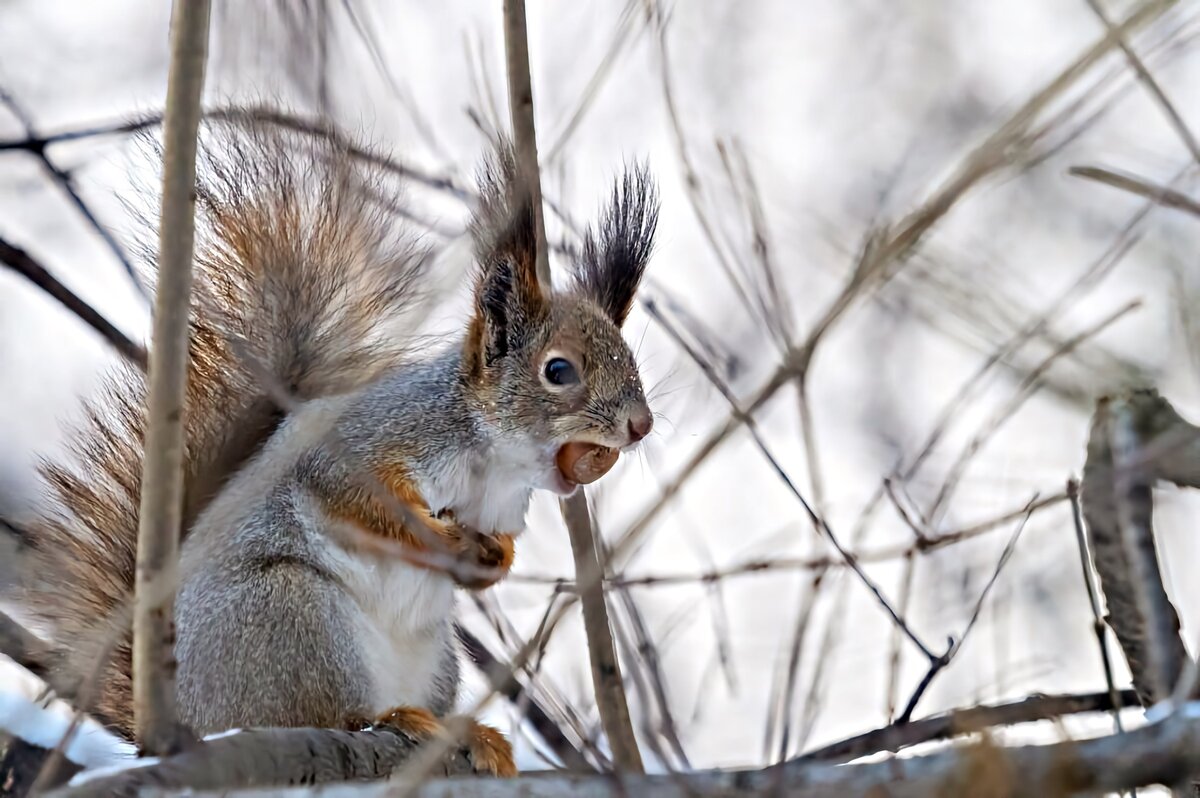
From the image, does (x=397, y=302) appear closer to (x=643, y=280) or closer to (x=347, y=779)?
(x=643, y=280)

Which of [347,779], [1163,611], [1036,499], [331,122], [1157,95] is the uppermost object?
[331,122]

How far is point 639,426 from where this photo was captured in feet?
7.29

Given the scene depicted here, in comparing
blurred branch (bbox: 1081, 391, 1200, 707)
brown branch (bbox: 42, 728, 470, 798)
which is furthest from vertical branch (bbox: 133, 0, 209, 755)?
blurred branch (bbox: 1081, 391, 1200, 707)

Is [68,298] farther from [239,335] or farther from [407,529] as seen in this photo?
[407,529]

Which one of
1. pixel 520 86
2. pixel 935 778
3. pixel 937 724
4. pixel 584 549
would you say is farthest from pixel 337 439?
pixel 935 778

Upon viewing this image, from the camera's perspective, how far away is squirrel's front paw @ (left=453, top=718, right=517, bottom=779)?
2.04 metres

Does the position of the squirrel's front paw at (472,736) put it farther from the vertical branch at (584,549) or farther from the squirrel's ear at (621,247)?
the squirrel's ear at (621,247)

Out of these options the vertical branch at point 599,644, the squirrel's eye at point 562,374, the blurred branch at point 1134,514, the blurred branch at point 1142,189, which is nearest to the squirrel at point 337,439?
the squirrel's eye at point 562,374

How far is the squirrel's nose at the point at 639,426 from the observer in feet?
7.29

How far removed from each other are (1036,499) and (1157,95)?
73cm

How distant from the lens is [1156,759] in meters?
1.23

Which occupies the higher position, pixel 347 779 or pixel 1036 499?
pixel 1036 499

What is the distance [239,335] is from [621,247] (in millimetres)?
784

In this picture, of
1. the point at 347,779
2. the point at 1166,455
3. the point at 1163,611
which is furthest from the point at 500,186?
the point at 1163,611
